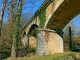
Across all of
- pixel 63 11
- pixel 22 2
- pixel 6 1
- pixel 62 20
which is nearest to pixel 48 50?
pixel 62 20

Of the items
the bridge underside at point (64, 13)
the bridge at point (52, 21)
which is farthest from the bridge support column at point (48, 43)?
the bridge underside at point (64, 13)

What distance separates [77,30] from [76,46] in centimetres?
709

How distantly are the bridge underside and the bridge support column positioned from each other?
0.75 m

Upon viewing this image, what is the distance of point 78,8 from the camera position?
52.7 feet

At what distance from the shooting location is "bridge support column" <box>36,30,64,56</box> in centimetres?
1825

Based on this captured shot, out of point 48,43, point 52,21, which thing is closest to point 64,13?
point 52,21

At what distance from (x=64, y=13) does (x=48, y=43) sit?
11.7ft

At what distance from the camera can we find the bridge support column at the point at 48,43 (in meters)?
18.2

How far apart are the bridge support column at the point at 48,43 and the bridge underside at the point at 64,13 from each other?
750 mm

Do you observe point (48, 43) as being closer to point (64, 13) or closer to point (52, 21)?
point (52, 21)

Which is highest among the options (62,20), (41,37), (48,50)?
(62,20)

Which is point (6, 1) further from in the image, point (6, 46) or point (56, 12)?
point (6, 46)

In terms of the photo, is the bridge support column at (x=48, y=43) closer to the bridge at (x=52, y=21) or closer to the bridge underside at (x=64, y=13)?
the bridge at (x=52, y=21)

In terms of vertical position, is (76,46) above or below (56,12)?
below
